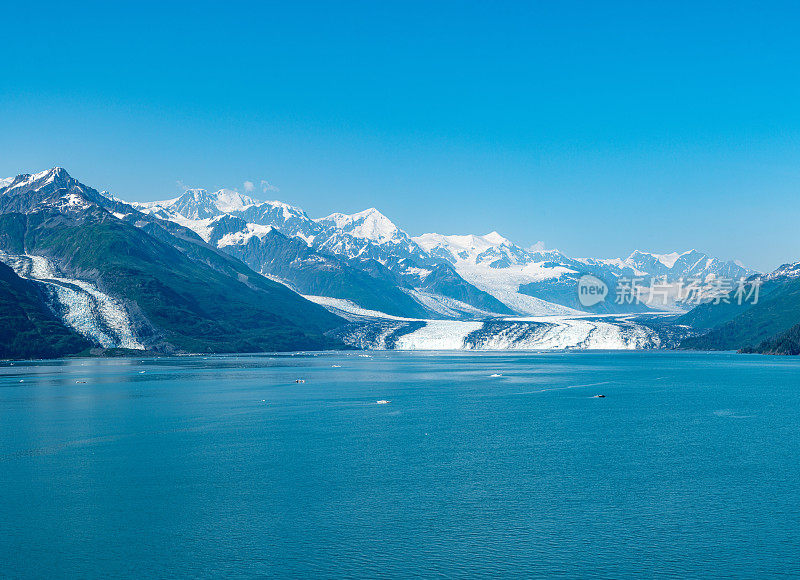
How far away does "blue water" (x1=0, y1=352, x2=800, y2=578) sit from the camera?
111 ft

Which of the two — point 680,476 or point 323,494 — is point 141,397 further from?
point 680,476

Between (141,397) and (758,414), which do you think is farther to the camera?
(141,397)

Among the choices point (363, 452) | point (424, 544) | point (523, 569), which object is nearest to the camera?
point (523, 569)

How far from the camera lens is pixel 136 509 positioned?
42.9m

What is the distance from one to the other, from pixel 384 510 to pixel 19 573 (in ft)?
60.0

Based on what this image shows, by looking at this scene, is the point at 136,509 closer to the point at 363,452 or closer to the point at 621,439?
the point at 363,452

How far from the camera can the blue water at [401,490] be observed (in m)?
33.8

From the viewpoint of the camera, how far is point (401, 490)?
154 ft

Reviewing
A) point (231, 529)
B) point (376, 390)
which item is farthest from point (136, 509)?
point (376, 390)

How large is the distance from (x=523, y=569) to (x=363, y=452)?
3008 cm

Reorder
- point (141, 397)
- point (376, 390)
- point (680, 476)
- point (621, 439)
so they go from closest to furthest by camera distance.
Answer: point (680, 476) → point (621, 439) → point (141, 397) → point (376, 390)

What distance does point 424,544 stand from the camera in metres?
35.8

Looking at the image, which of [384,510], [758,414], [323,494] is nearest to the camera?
[384,510]

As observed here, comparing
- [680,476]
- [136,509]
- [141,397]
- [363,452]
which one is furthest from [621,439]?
[141,397]
